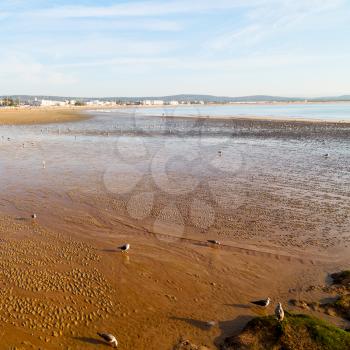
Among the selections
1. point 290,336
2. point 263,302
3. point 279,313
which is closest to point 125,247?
point 263,302

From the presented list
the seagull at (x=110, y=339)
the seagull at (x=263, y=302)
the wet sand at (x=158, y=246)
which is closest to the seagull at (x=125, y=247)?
the wet sand at (x=158, y=246)

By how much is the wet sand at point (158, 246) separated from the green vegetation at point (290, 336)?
588 mm

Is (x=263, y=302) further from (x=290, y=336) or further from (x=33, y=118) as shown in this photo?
(x=33, y=118)

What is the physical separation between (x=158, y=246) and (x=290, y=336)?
22.6ft

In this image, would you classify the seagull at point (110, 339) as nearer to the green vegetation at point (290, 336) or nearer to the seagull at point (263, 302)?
the green vegetation at point (290, 336)

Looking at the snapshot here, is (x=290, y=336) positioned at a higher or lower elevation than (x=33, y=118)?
lower

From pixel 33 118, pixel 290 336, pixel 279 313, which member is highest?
pixel 33 118

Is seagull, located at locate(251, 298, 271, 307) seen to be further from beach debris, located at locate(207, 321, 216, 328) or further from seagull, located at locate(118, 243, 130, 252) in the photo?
seagull, located at locate(118, 243, 130, 252)

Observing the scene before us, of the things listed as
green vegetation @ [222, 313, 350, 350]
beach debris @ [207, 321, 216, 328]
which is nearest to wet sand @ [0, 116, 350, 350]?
beach debris @ [207, 321, 216, 328]

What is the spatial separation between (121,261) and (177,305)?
3477mm

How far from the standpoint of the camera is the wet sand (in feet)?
33.1

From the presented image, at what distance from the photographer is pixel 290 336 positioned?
8992 mm

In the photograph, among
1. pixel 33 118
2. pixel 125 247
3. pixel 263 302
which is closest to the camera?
pixel 263 302

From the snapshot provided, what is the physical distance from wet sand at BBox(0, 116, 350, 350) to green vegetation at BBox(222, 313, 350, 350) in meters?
0.59
